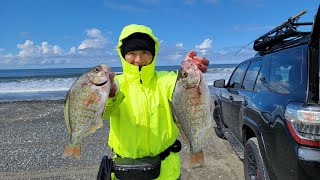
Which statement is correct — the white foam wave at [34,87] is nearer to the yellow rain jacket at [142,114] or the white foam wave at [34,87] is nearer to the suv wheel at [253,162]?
the suv wheel at [253,162]

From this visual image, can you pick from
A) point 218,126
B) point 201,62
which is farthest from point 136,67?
point 218,126

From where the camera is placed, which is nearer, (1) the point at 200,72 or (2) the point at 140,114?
(1) the point at 200,72

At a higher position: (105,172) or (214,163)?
(105,172)

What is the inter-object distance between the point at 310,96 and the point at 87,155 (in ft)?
15.7

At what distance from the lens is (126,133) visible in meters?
2.47

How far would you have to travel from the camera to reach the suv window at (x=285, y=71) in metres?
3.21

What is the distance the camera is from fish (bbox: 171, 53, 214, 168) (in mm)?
2100

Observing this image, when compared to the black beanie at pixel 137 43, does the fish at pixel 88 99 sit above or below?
below

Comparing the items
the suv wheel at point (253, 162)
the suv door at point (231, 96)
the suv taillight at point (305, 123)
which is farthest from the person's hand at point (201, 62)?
the suv door at point (231, 96)

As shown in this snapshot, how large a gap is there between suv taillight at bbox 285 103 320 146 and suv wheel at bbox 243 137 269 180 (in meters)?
0.97

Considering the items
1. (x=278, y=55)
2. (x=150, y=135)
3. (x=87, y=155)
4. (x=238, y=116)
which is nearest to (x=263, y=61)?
(x=278, y=55)

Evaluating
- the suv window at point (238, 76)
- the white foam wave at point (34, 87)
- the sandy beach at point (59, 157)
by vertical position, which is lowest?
the white foam wave at point (34, 87)

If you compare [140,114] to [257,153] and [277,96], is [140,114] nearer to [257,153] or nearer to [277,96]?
[277,96]

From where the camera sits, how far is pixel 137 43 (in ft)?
8.12
